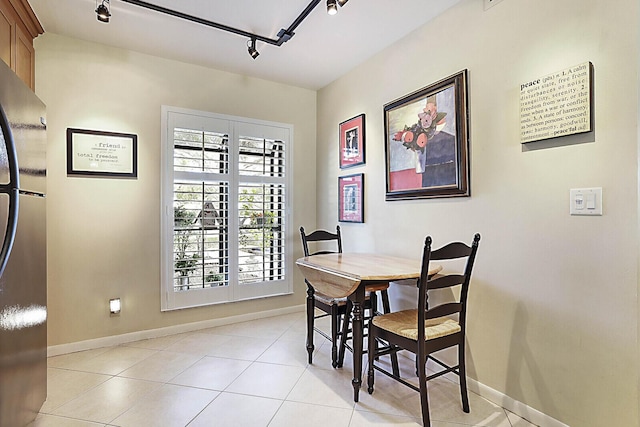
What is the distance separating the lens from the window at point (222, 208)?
3238 mm

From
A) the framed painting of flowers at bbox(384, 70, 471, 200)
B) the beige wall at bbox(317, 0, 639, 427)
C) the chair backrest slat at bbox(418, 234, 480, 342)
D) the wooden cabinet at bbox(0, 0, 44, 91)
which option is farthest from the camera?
the framed painting of flowers at bbox(384, 70, 471, 200)

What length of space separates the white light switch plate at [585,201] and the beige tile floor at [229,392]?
116 cm

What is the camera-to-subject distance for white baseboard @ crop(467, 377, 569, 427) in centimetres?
181

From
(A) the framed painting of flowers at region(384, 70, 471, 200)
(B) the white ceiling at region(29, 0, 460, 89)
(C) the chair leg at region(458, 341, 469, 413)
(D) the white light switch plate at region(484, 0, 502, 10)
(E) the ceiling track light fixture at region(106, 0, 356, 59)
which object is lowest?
(C) the chair leg at region(458, 341, 469, 413)

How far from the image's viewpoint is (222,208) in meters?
3.44

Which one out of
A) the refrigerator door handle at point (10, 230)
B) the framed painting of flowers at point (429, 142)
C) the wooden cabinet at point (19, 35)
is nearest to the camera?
the refrigerator door handle at point (10, 230)

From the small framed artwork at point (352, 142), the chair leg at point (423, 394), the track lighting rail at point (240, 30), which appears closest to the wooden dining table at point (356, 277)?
the chair leg at point (423, 394)

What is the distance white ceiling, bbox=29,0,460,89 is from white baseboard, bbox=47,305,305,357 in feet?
8.12

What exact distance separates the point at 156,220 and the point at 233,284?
96cm

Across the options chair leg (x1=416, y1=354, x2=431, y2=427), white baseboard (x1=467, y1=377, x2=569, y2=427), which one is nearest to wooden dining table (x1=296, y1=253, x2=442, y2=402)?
chair leg (x1=416, y1=354, x2=431, y2=427)

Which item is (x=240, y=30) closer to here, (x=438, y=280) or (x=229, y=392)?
(x=438, y=280)

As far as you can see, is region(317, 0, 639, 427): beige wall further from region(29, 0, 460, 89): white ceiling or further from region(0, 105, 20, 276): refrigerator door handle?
region(0, 105, 20, 276): refrigerator door handle

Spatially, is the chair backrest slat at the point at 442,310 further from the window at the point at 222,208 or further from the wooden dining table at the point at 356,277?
the window at the point at 222,208

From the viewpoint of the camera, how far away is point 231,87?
3.54m
